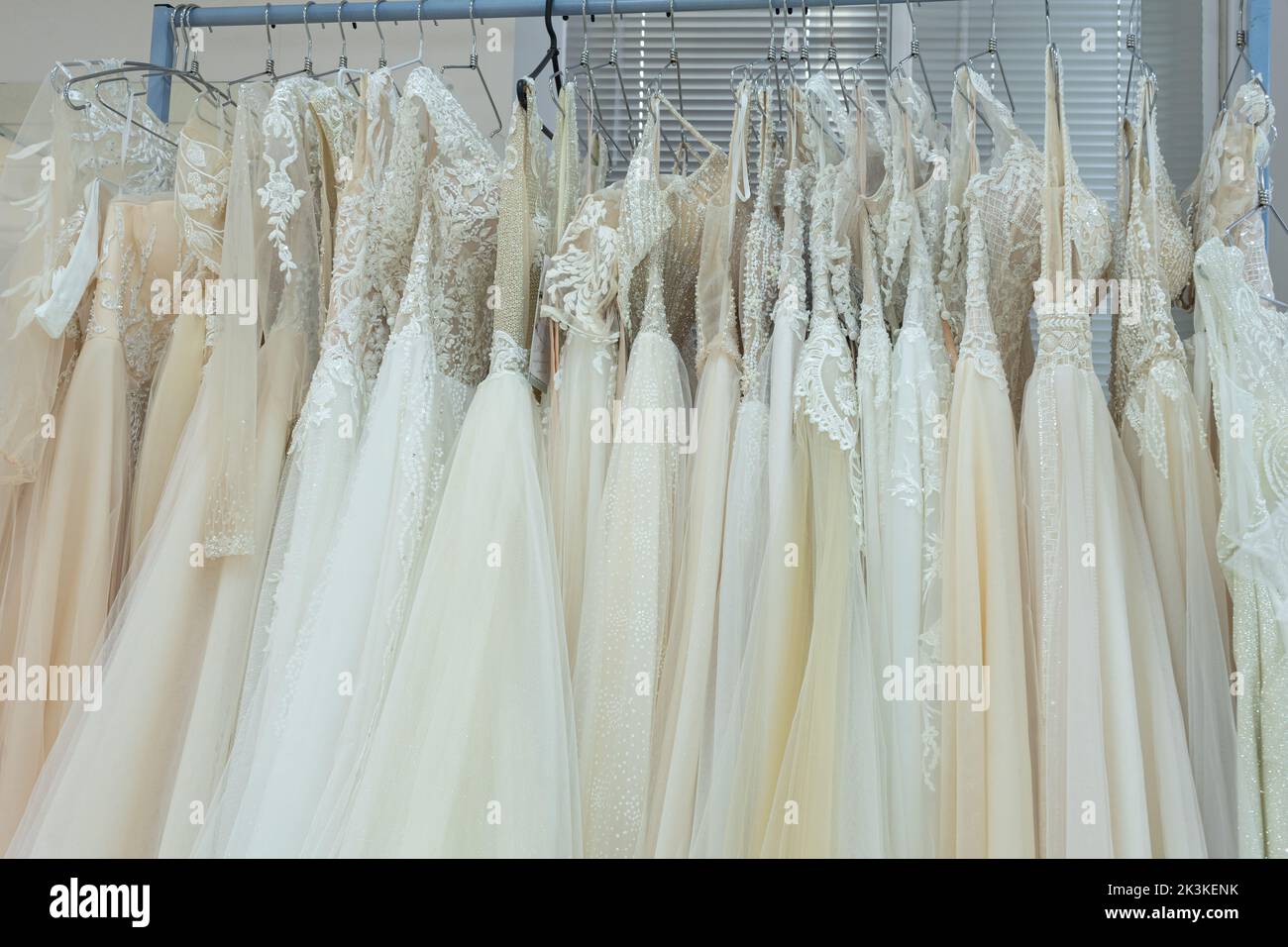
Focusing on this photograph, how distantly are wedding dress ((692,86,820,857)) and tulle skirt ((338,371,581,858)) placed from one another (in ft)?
0.47

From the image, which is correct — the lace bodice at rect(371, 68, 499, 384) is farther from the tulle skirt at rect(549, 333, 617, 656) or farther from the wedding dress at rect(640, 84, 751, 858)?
the wedding dress at rect(640, 84, 751, 858)

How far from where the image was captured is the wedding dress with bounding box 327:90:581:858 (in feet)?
2.99

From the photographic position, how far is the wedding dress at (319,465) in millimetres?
997

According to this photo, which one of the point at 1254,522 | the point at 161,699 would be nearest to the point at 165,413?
the point at 161,699

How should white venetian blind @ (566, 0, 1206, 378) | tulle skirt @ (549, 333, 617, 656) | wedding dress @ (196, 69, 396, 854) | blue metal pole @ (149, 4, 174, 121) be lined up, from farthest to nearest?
white venetian blind @ (566, 0, 1206, 378) < blue metal pole @ (149, 4, 174, 121) < tulle skirt @ (549, 333, 617, 656) < wedding dress @ (196, 69, 396, 854)

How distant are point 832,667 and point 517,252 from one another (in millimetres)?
577

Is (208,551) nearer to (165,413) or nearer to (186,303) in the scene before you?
(165,413)

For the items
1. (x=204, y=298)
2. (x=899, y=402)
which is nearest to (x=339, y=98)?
(x=204, y=298)

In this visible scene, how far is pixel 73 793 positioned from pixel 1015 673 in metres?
0.88

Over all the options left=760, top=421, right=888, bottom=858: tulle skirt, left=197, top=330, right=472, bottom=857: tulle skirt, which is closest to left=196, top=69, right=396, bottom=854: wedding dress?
left=197, top=330, right=472, bottom=857: tulle skirt

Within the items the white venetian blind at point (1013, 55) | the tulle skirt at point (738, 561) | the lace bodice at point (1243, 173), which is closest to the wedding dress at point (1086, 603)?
the lace bodice at point (1243, 173)
